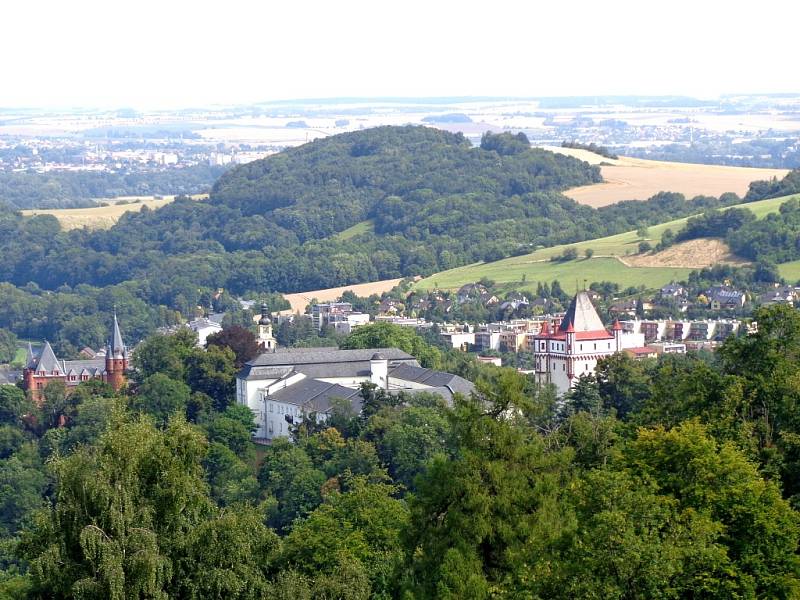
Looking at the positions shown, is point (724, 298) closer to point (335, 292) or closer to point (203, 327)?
point (203, 327)

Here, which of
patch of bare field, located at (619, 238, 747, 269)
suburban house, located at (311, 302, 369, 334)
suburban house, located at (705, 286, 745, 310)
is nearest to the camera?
suburban house, located at (705, 286, 745, 310)

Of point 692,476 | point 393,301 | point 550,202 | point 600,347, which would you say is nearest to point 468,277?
point 393,301

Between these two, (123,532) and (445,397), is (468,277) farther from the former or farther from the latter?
(123,532)

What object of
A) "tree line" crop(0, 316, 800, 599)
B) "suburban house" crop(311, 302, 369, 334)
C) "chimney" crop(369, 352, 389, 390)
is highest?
"tree line" crop(0, 316, 800, 599)

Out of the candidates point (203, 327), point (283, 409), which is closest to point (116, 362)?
point (283, 409)

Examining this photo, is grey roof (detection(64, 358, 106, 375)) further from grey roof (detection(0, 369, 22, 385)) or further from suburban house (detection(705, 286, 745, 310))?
suburban house (detection(705, 286, 745, 310))

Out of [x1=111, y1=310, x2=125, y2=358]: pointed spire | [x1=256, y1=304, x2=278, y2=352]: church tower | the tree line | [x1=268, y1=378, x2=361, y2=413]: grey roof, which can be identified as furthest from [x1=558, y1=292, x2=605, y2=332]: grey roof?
the tree line
